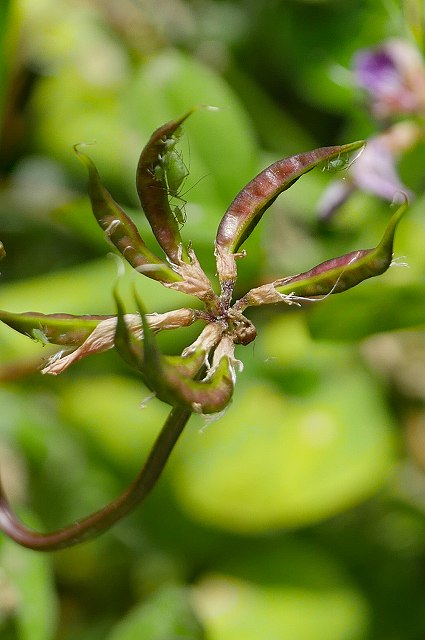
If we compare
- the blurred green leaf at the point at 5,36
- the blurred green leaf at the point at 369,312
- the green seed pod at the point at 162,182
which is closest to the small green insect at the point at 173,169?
the green seed pod at the point at 162,182

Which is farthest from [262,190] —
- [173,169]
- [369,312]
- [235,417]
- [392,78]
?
[235,417]

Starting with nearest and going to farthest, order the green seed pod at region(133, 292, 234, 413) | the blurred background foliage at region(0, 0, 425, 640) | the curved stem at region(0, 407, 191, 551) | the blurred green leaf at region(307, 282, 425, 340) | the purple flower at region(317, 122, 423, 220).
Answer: the green seed pod at region(133, 292, 234, 413), the curved stem at region(0, 407, 191, 551), the blurred green leaf at region(307, 282, 425, 340), the purple flower at region(317, 122, 423, 220), the blurred background foliage at region(0, 0, 425, 640)

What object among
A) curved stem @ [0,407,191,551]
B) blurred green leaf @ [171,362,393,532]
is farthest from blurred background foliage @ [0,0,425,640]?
curved stem @ [0,407,191,551]

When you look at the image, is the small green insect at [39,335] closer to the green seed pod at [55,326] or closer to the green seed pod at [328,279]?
the green seed pod at [55,326]

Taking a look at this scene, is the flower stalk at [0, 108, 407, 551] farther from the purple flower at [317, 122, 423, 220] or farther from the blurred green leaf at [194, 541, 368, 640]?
the blurred green leaf at [194, 541, 368, 640]

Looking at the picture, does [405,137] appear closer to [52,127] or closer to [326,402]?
[326,402]

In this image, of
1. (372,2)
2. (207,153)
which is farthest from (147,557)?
(372,2)
